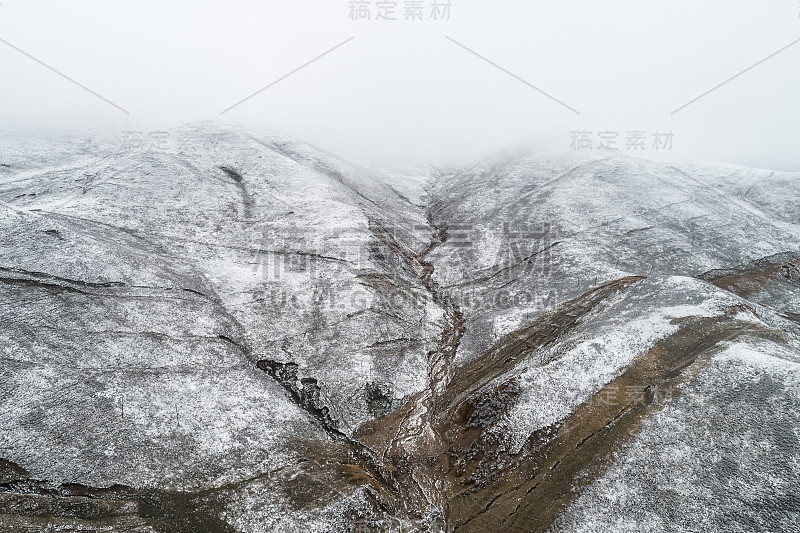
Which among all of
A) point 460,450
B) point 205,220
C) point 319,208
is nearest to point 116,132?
point 205,220

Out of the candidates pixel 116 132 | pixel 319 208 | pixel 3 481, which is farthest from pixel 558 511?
pixel 116 132

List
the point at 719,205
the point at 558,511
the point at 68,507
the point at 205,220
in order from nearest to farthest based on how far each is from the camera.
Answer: the point at 68,507
the point at 558,511
the point at 205,220
the point at 719,205

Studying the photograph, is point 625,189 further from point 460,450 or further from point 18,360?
point 18,360

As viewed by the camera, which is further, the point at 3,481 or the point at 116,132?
the point at 116,132

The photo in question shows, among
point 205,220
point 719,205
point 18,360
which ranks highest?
point 719,205

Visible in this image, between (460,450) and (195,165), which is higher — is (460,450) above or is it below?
below

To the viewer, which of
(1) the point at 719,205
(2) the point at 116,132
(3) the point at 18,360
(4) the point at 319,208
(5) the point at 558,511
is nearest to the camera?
(5) the point at 558,511
